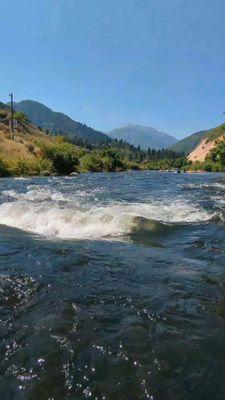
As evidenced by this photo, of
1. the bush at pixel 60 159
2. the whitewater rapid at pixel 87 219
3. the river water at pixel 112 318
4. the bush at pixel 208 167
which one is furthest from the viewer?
the bush at pixel 208 167

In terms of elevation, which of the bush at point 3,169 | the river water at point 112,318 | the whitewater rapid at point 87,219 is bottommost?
the river water at point 112,318

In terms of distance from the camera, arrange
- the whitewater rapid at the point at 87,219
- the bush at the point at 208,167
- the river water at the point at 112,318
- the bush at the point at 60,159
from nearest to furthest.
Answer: the river water at the point at 112,318, the whitewater rapid at the point at 87,219, the bush at the point at 60,159, the bush at the point at 208,167

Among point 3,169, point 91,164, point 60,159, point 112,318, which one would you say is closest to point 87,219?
point 112,318

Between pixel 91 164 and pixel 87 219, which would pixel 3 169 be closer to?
pixel 91 164

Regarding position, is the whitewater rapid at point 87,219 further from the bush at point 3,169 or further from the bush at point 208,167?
the bush at point 208,167

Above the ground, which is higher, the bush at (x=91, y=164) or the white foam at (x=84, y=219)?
the bush at (x=91, y=164)

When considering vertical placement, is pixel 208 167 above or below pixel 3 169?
above

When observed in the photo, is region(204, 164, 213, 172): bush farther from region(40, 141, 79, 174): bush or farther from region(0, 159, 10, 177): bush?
region(0, 159, 10, 177): bush

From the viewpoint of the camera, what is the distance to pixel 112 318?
7570 mm

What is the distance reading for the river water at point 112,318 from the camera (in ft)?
18.7

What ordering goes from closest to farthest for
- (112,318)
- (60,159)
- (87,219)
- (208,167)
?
1. (112,318)
2. (87,219)
3. (60,159)
4. (208,167)

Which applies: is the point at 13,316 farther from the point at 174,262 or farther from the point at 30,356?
the point at 174,262

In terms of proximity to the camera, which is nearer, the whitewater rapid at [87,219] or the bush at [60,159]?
the whitewater rapid at [87,219]

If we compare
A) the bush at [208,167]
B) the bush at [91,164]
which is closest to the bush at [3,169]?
the bush at [91,164]
